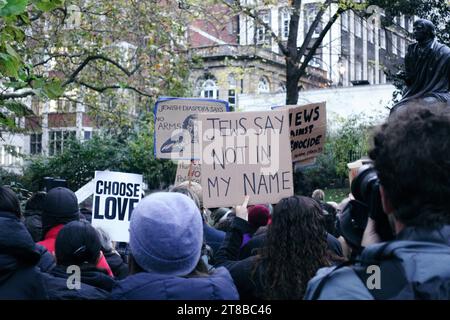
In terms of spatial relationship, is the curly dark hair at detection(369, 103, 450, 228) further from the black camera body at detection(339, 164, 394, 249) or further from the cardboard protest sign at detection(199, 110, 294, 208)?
the cardboard protest sign at detection(199, 110, 294, 208)

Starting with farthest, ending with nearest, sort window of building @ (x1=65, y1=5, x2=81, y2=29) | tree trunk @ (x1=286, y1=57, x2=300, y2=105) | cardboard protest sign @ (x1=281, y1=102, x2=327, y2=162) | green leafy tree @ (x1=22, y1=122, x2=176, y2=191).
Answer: green leafy tree @ (x1=22, y1=122, x2=176, y2=191)
tree trunk @ (x1=286, y1=57, x2=300, y2=105)
window of building @ (x1=65, y1=5, x2=81, y2=29)
cardboard protest sign @ (x1=281, y1=102, x2=327, y2=162)

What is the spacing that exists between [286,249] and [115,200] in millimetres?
4135

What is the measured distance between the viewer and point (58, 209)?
5.68 m

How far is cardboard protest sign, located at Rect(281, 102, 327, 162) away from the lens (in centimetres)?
718

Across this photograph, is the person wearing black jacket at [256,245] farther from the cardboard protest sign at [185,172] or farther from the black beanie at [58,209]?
the cardboard protest sign at [185,172]

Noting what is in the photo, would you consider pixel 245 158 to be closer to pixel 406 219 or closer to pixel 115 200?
pixel 115 200

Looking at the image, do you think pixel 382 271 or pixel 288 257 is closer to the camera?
pixel 382 271

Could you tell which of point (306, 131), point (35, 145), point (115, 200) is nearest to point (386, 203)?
point (306, 131)

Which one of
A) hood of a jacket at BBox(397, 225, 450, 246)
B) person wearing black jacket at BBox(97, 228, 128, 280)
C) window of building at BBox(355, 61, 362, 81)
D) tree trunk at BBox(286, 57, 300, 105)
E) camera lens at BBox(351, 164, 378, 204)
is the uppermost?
window of building at BBox(355, 61, 362, 81)

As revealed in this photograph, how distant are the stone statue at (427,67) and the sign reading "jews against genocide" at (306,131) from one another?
925 millimetres

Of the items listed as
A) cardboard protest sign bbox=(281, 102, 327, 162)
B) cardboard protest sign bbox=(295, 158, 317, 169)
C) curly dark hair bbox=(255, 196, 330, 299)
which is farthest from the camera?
cardboard protest sign bbox=(295, 158, 317, 169)

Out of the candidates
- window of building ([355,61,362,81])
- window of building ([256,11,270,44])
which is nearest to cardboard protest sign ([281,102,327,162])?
window of building ([256,11,270,44])

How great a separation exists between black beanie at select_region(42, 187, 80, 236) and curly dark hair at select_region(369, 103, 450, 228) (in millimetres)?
3684

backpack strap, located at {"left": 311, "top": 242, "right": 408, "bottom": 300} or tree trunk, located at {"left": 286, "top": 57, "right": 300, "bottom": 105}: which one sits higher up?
tree trunk, located at {"left": 286, "top": 57, "right": 300, "bottom": 105}
